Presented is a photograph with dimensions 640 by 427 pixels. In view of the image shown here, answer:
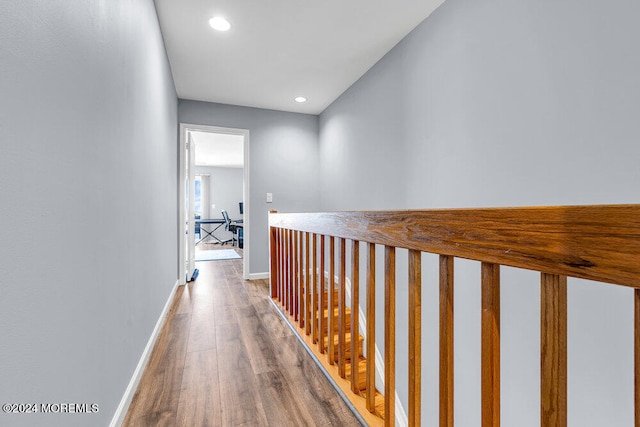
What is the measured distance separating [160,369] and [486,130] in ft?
7.62

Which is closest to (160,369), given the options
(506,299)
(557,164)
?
(506,299)

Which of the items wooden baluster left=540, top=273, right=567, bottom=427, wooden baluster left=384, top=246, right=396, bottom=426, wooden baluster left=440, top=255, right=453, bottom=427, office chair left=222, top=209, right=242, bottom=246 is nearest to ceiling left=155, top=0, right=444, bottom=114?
wooden baluster left=384, top=246, right=396, bottom=426

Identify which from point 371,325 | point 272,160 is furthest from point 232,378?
point 272,160

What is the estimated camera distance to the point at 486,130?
1685 millimetres

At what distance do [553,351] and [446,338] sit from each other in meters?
0.28

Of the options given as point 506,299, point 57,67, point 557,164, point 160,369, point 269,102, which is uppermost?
point 269,102

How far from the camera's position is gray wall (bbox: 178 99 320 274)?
12.9 feet

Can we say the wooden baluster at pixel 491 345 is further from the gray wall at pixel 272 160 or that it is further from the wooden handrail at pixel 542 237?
the gray wall at pixel 272 160

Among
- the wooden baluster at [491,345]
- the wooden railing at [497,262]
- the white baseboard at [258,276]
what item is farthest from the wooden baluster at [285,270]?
the wooden baluster at [491,345]

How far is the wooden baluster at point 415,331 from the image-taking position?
923 mm

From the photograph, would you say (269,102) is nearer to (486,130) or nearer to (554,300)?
(486,130)

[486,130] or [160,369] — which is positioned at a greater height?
[486,130]

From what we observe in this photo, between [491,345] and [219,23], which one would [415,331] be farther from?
[219,23]

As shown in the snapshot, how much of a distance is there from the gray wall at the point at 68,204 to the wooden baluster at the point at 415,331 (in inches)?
37.9
